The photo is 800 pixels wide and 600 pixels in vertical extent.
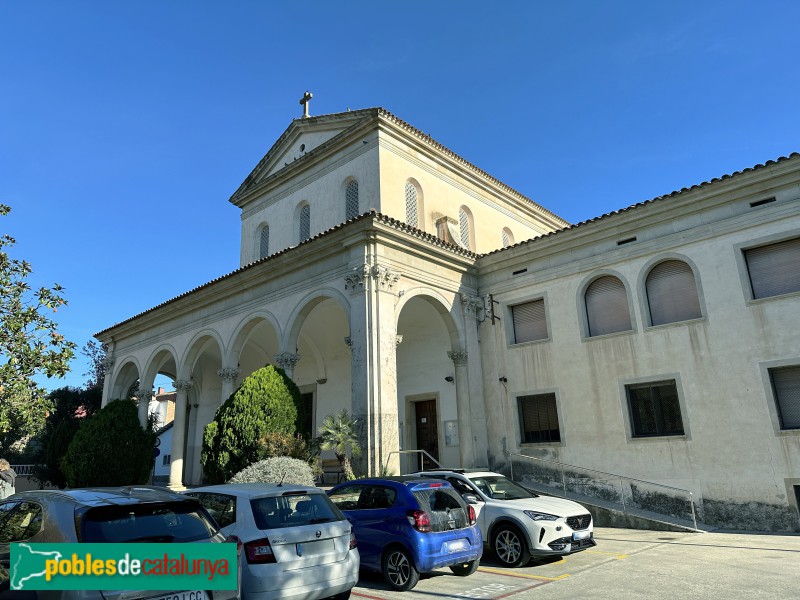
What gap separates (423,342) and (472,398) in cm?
337

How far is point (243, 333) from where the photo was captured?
20.0 meters

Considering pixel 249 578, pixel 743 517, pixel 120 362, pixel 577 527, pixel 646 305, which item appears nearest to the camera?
pixel 249 578

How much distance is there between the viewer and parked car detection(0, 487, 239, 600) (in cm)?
440

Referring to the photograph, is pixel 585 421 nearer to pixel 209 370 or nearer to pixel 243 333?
pixel 243 333

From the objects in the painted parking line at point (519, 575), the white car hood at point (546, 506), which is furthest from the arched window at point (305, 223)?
the painted parking line at point (519, 575)

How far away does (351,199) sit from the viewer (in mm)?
21250

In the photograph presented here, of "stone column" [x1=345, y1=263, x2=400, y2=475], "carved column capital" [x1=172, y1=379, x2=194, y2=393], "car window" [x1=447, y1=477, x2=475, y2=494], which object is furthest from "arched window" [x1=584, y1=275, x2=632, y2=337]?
"carved column capital" [x1=172, y1=379, x2=194, y2=393]

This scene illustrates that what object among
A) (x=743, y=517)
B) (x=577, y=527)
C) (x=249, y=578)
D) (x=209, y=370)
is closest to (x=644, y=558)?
(x=577, y=527)

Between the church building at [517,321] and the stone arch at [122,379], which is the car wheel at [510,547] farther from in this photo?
the stone arch at [122,379]

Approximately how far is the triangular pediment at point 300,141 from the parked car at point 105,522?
1749cm

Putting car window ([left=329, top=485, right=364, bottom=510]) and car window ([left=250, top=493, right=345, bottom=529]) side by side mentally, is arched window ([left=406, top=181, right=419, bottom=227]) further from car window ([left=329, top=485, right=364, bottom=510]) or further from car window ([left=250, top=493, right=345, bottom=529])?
car window ([left=250, top=493, right=345, bottom=529])

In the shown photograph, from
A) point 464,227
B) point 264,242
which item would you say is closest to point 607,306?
point 464,227

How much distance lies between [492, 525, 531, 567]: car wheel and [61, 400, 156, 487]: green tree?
14941 millimetres

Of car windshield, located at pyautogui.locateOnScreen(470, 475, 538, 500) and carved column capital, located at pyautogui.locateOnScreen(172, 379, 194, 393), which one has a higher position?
carved column capital, located at pyautogui.locateOnScreen(172, 379, 194, 393)
